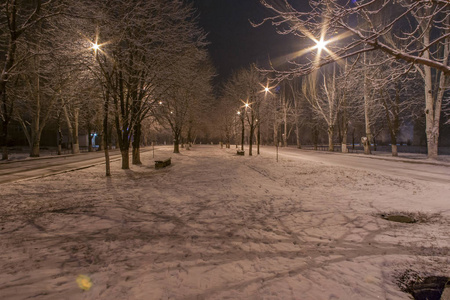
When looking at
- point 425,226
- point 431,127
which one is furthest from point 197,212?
point 431,127

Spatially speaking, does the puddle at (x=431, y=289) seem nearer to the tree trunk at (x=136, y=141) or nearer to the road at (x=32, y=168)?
the road at (x=32, y=168)

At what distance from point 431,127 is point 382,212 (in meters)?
17.8

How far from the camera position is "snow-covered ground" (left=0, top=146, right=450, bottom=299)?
11.2 feet

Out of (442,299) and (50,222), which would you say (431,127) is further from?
(50,222)

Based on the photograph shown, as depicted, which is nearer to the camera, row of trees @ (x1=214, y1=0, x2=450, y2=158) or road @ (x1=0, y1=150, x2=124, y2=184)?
row of trees @ (x1=214, y1=0, x2=450, y2=158)

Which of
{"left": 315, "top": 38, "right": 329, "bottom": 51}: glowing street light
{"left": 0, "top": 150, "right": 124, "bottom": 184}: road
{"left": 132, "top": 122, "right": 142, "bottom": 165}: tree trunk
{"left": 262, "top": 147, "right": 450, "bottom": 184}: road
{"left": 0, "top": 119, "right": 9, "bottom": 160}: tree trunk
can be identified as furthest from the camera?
{"left": 132, "top": 122, "right": 142, "bottom": 165}: tree trunk

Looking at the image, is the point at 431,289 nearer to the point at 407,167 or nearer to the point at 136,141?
the point at 407,167

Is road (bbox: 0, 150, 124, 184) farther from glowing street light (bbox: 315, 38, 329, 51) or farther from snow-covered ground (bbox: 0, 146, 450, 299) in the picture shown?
glowing street light (bbox: 315, 38, 329, 51)

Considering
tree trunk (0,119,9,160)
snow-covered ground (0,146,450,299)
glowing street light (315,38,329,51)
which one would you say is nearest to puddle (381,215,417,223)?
snow-covered ground (0,146,450,299)

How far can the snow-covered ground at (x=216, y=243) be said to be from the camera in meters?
3.42

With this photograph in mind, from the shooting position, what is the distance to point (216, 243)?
4836 mm

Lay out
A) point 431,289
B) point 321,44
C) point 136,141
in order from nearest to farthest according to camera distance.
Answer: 1. point 431,289
2. point 321,44
3. point 136,141

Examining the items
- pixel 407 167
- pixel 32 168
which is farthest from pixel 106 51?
pixel 407 167

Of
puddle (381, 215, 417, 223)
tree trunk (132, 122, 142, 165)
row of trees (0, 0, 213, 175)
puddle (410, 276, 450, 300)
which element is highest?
row of trees (0, 0, 213, 175)
